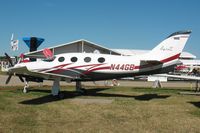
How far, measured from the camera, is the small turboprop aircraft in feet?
55.4

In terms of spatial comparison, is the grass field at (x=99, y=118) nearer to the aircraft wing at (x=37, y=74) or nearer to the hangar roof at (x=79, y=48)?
the aircraft wing at (x=37, y=74)

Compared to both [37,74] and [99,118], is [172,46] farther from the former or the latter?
[37,74]

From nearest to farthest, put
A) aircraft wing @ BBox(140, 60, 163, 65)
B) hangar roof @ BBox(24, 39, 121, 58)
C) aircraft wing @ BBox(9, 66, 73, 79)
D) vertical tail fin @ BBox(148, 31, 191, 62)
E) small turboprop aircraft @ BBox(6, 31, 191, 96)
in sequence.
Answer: aircraft wing @ BBox(9, 66, 73, 79), aircraft wing @ BBox(140, 60, 163, 65), vertical tail fin @ BBox(148, 31, 191, 62), small turboprop aircraft @ BBox(6, 31, 191, 96), hangar roof @ BBox(24, 39, 121, 58)

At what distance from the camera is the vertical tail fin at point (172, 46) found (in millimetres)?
16688

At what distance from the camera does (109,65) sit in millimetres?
17812

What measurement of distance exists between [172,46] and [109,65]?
4136mm

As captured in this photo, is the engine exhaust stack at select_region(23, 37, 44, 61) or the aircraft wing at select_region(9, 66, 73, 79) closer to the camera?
the aircraft wing at select_region(9, 66, 73, 79)

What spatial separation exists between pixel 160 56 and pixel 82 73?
5175 millimetres

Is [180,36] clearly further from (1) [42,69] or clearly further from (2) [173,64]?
(1) [42,69]

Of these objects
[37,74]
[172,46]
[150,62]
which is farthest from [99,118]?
[172,46]

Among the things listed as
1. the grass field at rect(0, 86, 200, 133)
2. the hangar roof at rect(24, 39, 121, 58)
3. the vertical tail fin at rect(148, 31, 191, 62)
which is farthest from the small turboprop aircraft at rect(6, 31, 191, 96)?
the hangar roof at rect(24, 39, 121, 58)

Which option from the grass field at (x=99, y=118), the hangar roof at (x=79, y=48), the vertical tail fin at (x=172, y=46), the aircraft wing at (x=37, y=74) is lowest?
the grass field at (x=99, y=118)

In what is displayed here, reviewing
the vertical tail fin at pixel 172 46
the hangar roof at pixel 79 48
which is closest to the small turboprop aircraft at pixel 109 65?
the vertical tail fin at pixel 172 46

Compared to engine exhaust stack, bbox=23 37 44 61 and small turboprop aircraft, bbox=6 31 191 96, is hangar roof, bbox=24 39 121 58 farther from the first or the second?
small turboprop aircraft, bbox=6 31 191 96
